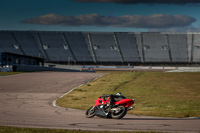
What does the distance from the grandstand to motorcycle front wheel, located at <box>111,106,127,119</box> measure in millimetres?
86365

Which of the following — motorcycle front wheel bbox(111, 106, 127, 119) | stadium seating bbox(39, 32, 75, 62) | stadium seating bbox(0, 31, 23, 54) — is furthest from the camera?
stadium seating bbox(0, 31, 23, 54)

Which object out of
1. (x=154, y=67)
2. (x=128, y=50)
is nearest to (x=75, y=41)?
(x=128, y=50)

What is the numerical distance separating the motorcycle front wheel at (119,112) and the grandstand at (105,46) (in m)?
86.4

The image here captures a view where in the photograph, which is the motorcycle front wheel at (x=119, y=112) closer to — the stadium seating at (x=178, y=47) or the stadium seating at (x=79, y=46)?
the stadium seating at (x=79, y=46)

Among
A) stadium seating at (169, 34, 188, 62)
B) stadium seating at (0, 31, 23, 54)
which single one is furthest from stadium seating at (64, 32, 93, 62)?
stadium seating at (169, 34, 188, 62)

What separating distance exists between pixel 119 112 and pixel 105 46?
91956 mm

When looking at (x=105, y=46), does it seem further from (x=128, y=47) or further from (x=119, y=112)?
(x=119, y=112)

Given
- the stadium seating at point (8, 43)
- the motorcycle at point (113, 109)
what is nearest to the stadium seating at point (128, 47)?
the stadium seating at point (8, 43)

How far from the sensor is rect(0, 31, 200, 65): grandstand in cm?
10006

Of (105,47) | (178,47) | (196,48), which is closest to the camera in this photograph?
(196,48)

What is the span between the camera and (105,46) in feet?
343

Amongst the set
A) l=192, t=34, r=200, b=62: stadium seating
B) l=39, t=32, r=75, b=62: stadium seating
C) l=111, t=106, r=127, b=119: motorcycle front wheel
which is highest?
l=111, t=106, r=127, b=119: motorcycle front wheel

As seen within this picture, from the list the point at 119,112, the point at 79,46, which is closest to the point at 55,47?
the point at 79,46

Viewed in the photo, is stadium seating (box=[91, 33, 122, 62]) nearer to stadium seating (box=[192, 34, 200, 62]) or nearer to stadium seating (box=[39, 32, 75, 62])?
stadium seating (box=[39, 32, 75, 62])
